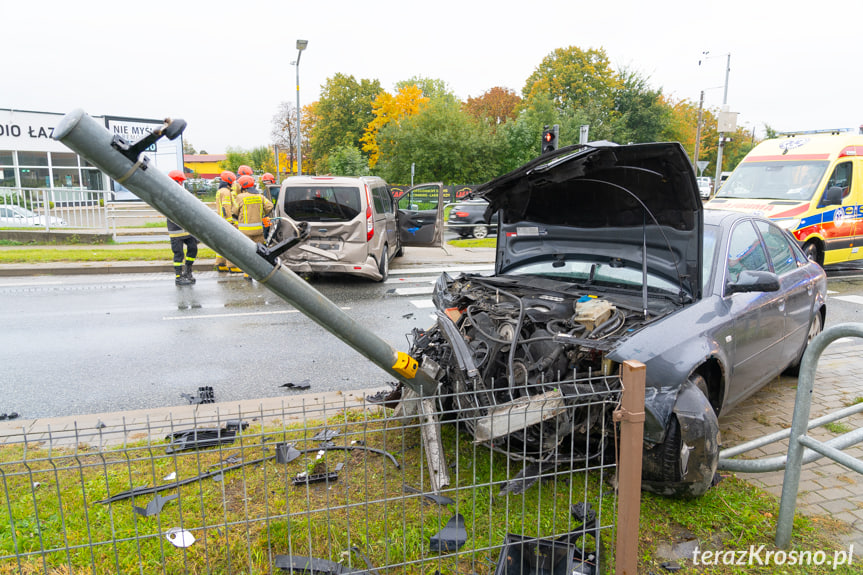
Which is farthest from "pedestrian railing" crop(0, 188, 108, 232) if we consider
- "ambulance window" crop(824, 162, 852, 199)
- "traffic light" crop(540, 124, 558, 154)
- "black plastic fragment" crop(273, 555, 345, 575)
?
"ambulance window" crop(824, 162, 852, 199)

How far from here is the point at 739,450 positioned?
11.4ft

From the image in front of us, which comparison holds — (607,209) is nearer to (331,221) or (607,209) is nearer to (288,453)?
(288,453)

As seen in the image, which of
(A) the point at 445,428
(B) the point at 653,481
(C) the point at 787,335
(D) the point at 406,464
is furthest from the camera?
(C) the point at 787,335

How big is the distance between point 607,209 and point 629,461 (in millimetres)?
2346

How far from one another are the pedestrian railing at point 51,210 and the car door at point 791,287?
636 inches

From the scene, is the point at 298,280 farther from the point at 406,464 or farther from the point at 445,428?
the point at 445,428

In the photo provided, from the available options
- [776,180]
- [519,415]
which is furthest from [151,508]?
[776,180]

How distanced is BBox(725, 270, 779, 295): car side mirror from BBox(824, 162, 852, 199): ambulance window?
8.53m

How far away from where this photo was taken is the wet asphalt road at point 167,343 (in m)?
5.34

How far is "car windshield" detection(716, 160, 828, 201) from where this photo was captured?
1053cm

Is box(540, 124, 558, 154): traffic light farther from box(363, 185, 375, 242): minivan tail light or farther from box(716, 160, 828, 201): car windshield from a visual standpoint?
box(363, 185, 375, 242): minivan tail light

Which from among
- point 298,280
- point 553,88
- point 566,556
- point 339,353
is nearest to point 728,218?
point 566,556

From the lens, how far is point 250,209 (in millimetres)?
11172

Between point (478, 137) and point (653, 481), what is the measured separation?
37471mm
